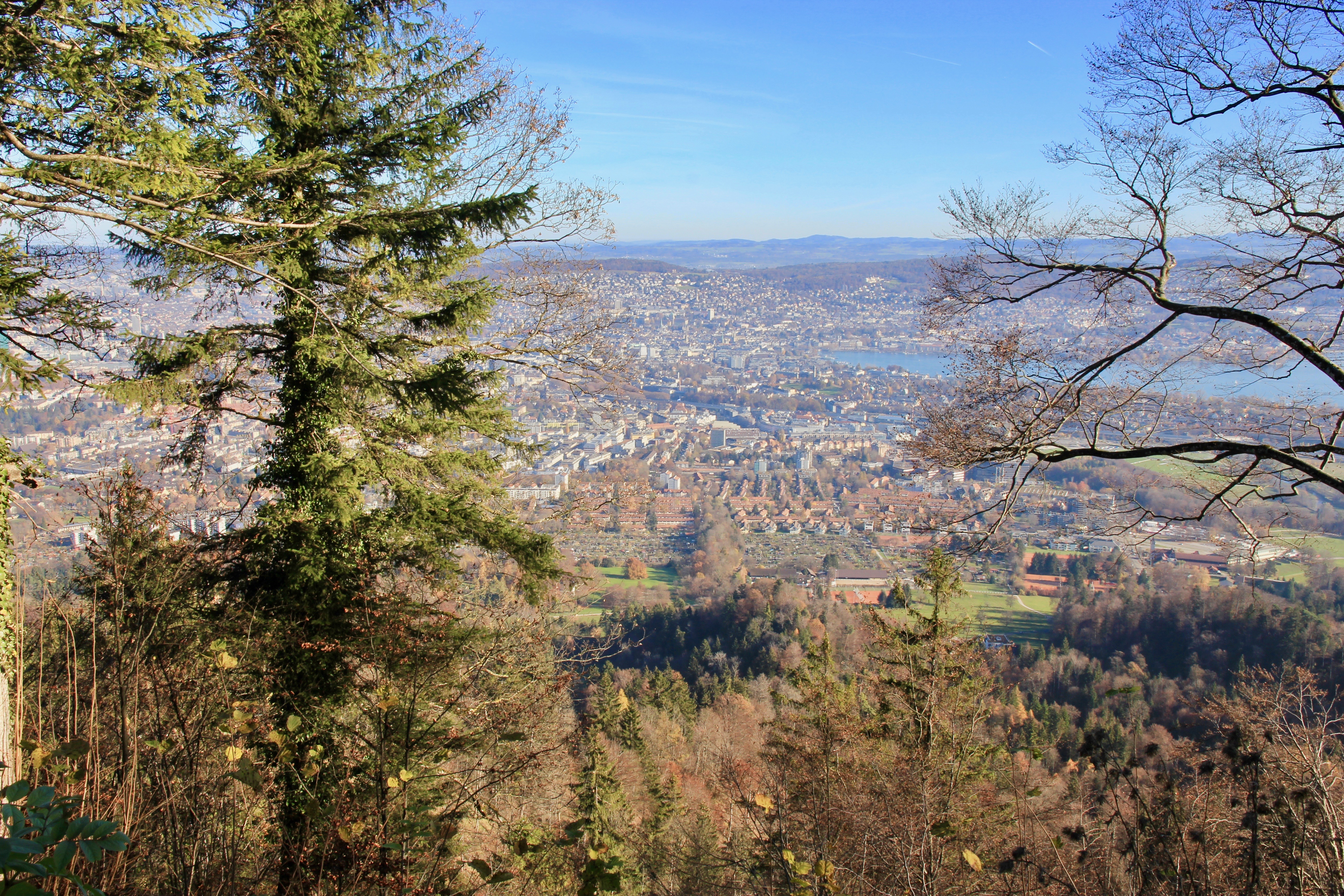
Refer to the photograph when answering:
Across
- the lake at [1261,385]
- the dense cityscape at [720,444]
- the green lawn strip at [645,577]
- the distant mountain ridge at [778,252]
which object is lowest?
the green lawn strip at [645,577]

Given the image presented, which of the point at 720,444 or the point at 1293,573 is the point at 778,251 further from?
the point at 1293,573

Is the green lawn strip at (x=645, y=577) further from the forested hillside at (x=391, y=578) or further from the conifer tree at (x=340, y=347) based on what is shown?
the conifer tree at (x=340, y=347)

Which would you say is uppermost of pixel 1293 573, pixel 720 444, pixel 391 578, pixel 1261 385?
pixel 1261 385

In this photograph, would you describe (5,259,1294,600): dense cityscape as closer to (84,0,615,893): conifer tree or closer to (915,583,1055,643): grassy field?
(84,0,615,893): conifer tree

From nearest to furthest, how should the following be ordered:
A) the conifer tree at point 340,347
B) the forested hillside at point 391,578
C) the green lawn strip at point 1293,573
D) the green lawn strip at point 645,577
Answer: the forested hillside at point 391,578 → the conifer tree at point 340,347 → the green lawn strip at point 1293,573 → the green lawn strip at point 645,577

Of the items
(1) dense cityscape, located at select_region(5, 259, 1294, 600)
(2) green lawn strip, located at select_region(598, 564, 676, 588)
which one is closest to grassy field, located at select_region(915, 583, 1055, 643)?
(1) dense cityscape, located at select_region(5, 259, 1294, 600)

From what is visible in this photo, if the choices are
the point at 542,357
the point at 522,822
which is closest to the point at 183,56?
the point at 542,357

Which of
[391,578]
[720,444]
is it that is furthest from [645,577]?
[391,578]

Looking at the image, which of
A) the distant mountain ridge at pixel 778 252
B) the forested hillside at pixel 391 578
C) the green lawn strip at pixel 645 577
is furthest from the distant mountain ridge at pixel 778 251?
the forested hillside at pixel 391 578

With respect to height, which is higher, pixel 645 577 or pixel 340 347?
pixel 340 347

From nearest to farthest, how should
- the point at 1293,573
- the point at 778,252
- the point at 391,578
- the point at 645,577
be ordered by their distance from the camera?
the point at 391,578 < the point at 1293,573 < the point at 645,577 < the point at 778,252

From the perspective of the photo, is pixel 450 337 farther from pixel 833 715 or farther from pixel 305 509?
pixel 833 715
